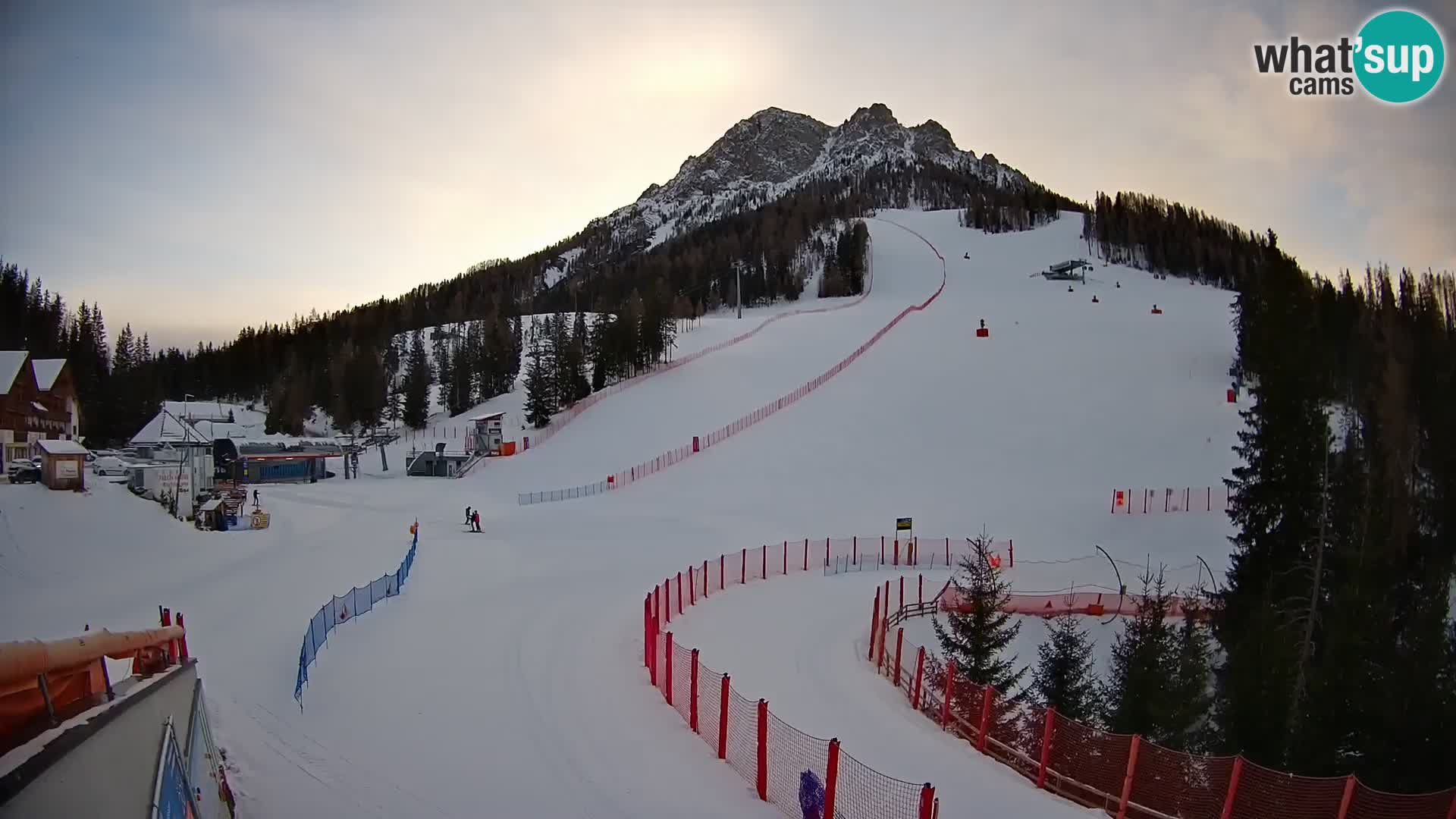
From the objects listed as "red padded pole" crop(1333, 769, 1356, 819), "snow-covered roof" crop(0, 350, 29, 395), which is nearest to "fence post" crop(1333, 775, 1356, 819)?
"red padded pole" crop(1333, 769, 1356, 819)

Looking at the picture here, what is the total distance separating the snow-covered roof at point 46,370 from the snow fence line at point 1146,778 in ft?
137

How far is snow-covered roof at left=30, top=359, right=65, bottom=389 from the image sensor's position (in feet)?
120

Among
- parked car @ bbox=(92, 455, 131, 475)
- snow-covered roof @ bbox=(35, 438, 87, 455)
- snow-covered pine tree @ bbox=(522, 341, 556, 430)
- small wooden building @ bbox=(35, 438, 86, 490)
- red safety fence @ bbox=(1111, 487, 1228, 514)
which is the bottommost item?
red safety fence @ bbox=(1111, 487, 1228, 514)

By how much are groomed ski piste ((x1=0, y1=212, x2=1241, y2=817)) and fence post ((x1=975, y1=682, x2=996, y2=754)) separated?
24 centimetres

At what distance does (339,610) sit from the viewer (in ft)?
56.9

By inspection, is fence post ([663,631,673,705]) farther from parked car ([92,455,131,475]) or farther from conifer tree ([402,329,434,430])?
conifer tree ([402,329,434,430])

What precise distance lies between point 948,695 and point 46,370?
43.3 meters

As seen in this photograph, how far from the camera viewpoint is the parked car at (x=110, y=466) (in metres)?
41.4

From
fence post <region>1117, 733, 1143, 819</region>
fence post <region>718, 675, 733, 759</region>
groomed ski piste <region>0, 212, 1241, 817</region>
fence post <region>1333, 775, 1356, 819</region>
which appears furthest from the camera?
fence post <region>718, 675, 733, 759</region>

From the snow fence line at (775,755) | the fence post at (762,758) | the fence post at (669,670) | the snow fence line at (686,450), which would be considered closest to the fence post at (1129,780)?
the snow fence line at (775,755)

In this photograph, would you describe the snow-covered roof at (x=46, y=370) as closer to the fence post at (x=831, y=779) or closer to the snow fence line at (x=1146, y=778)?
the fence post at (x=831, y=779)

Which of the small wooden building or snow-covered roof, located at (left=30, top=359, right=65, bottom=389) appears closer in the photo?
the small wooden building

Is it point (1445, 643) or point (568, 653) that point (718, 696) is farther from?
point (1445, 643)

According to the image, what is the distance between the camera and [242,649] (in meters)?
15.1
